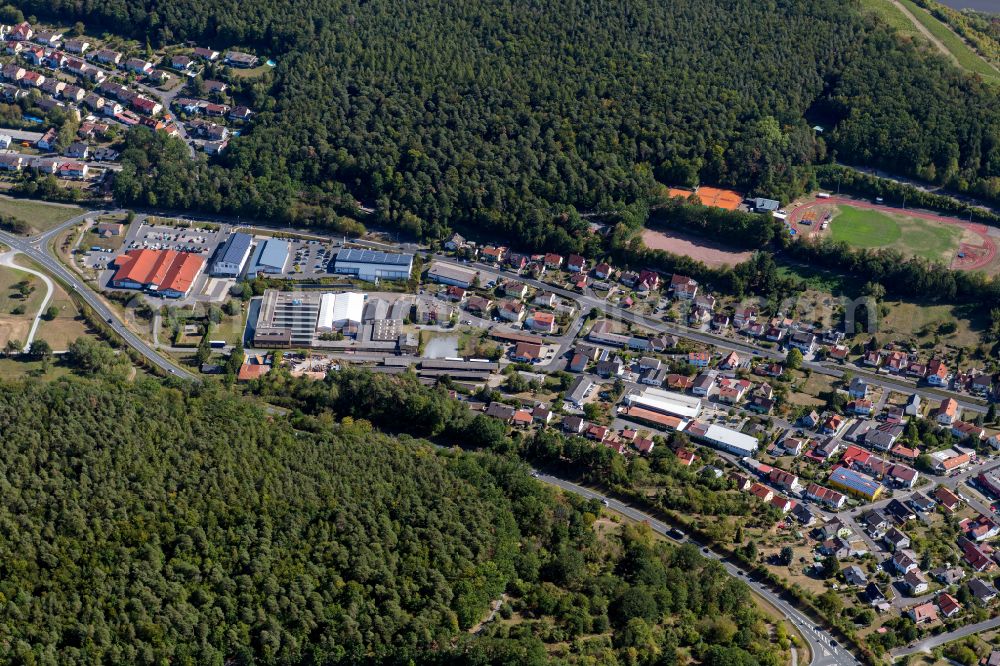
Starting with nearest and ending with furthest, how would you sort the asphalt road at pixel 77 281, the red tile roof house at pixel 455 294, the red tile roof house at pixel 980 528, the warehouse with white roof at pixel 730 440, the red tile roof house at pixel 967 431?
the red tile roof house at pixel 980 528 → the warehouse with white roof at pixel 730 440 → the red tile roof house at pixel 967 431 → the asphalt road at pixel 77 281 → the red tile roof house at pixel 455 294

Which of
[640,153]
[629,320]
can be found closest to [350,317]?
[629,320]

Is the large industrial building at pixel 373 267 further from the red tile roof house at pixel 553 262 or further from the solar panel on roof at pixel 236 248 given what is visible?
the red tile roof house at pixel 553 262

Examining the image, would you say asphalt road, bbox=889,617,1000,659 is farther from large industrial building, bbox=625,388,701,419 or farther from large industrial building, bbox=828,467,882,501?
large industrial building, bbox=625,388,701,419

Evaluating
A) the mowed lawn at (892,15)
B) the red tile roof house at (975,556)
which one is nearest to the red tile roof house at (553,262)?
the red tile roof house at (975,556)

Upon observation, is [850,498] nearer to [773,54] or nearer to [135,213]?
[773,54]

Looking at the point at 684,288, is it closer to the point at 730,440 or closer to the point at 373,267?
the point at 730,440
